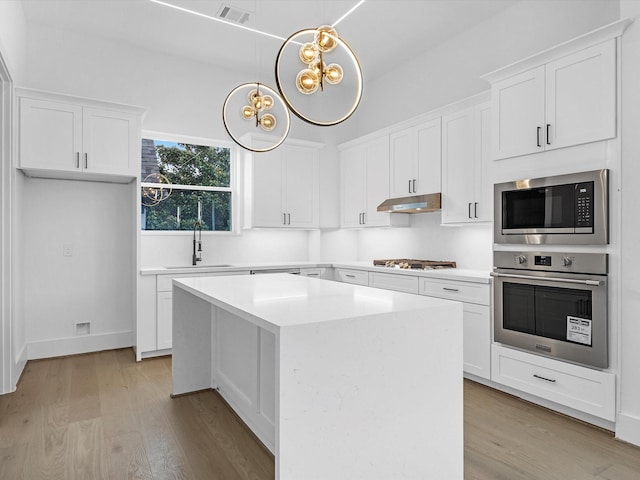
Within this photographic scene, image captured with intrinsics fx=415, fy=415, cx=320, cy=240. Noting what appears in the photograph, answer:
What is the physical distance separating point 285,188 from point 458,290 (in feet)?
8.32

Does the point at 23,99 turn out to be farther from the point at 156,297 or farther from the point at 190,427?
the point at 190,427

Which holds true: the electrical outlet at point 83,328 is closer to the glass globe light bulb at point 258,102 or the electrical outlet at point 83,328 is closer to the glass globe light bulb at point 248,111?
the glass globe light bulb at point 248,111

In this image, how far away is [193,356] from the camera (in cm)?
323

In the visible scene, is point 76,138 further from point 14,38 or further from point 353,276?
point 353,276

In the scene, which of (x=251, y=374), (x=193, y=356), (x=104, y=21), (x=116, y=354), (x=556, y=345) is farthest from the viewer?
(x=116, y=354)

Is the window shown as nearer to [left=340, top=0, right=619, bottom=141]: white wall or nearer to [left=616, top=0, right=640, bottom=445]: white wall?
[left=340, top=0, right=619, bottom=141]: white wall

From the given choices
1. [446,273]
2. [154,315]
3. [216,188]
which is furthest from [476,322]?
[216,188]

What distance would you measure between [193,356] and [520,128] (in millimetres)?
3002

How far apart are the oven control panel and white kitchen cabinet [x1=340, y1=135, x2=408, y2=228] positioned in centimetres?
171

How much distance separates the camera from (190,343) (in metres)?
3.22

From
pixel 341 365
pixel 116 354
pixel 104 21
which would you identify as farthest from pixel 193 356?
pixel 104 21

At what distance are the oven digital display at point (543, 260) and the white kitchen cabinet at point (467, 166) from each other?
71 centimetres

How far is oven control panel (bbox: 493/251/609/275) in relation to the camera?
2.57 metres

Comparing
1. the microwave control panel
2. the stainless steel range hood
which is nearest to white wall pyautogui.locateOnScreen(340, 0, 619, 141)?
the stainless steel range hood
